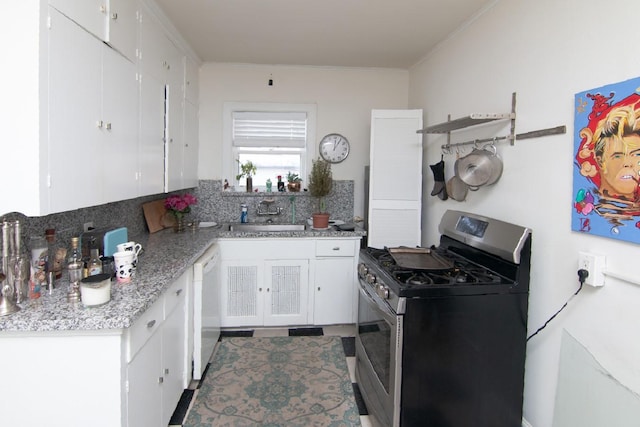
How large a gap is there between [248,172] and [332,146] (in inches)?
36.9

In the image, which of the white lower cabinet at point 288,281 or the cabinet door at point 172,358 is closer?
the cabinet door at point 172,358

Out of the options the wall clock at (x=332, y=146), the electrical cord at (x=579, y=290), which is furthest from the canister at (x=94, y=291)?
the wall clock at (x=332, y=146)

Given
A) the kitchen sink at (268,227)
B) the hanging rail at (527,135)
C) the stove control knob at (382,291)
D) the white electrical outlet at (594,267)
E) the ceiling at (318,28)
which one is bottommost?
the stove control knob at (382,291)

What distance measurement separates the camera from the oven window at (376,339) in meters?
1.92

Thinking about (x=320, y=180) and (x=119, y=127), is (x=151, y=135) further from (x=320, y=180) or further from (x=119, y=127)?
(x=320, y=180)

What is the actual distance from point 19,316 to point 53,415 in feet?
1.28

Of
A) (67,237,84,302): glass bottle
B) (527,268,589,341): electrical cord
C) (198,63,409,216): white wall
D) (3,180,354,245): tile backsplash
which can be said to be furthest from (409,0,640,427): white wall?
(67,237,84,302): glass bottle

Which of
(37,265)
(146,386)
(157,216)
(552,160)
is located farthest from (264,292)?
(552,160)

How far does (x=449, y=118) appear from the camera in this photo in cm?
310

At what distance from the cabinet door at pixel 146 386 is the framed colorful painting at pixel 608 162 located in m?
2.03

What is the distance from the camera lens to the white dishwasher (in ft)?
8.32

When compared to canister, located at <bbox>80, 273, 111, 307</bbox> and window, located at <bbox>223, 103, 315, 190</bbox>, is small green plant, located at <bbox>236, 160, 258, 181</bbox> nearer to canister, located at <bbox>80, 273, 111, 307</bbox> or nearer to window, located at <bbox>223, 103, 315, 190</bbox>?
window, located at <bbox>223, 103, 315, 190</bbox>

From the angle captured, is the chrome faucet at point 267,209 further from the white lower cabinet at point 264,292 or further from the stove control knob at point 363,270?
the stove control knob at point 363,270

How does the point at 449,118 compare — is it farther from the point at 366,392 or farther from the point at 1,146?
the point at 1,146
